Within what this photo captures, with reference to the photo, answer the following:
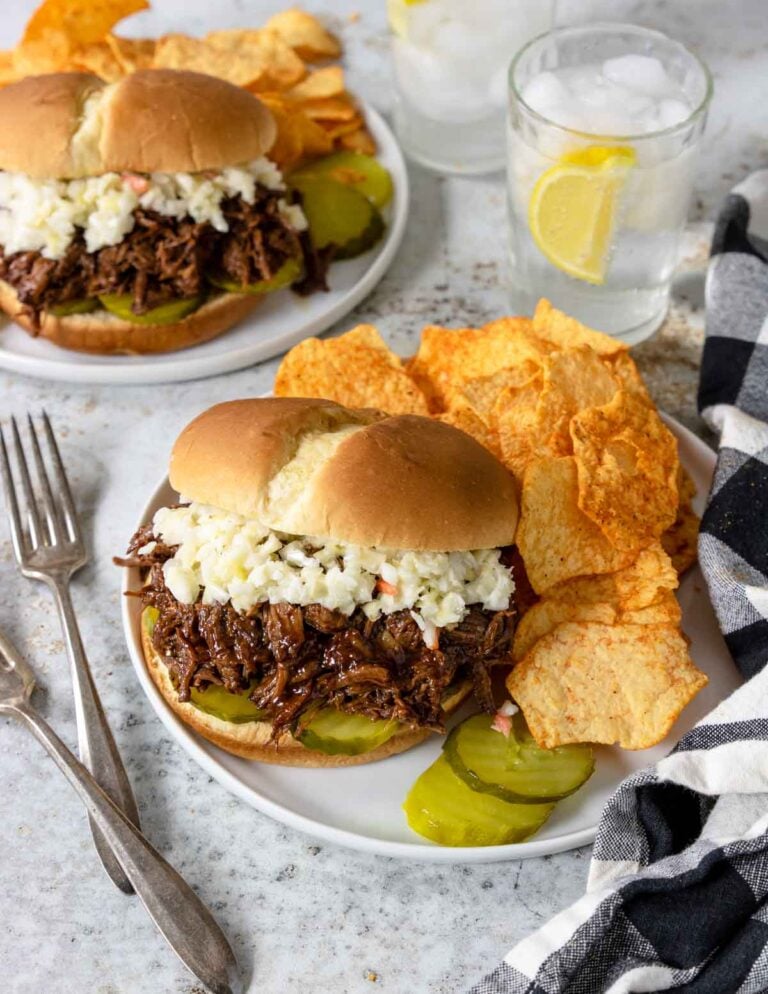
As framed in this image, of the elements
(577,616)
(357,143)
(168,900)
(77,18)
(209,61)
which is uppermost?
(77,18)

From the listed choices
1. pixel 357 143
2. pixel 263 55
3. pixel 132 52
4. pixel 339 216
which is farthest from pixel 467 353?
A: pixel 132 52

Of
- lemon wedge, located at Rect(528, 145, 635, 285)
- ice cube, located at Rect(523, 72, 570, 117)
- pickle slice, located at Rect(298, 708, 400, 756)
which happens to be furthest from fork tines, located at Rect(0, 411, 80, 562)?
ice cube, located at Rect(523, 72, 570, 117)

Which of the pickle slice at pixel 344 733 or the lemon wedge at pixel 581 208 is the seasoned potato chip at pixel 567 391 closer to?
the lemon wedge at pixel 581 208

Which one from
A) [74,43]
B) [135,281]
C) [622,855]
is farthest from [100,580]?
[74,43]

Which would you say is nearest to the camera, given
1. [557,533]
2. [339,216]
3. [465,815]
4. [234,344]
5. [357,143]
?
[465,815]

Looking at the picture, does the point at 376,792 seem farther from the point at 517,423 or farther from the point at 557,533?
the point at 517,423

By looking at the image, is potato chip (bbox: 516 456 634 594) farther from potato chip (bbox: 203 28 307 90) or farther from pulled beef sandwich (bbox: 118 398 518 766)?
potato chip (bbox: 203 28 307 90)

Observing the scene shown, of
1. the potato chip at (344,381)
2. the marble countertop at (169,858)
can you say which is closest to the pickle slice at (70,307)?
the marble countertop at (169,858)
